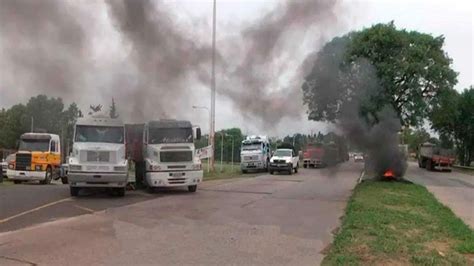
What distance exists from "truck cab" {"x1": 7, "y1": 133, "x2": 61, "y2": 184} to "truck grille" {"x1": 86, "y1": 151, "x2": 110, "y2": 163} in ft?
40.9

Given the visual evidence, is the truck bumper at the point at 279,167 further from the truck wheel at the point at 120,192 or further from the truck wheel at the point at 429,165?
the truck wheel at the point at 120,192

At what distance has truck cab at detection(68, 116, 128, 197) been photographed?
63.8 feet

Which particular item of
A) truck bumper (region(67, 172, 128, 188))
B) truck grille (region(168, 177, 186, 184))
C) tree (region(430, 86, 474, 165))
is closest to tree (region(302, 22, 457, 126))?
tree (region(430, 86, 474, 165))

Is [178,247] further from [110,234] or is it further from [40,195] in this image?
[40,195]

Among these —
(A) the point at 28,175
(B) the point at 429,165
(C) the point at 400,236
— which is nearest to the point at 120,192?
(C) the point at 400,236

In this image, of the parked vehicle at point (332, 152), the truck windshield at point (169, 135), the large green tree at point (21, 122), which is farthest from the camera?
the large green tree at point (21, 122)

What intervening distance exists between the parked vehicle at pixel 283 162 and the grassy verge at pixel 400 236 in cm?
2436

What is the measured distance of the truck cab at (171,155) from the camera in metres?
22.0

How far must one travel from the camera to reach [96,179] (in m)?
19.4

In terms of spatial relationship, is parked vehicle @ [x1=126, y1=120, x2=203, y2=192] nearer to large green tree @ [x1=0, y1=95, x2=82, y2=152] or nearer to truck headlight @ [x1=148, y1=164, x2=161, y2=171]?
truck headlight @ [x1=148, y1=164, x2=161, y2=171]

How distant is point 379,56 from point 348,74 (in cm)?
1609

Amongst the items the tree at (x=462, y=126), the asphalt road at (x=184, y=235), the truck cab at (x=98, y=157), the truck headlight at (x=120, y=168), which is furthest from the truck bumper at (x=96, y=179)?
the tree at (x=462, y=126)

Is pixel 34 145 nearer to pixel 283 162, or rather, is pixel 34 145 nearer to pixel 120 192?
pixel 120 192

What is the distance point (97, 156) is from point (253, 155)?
2684cm
